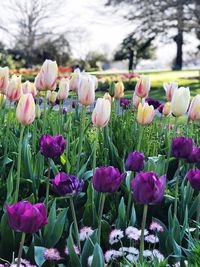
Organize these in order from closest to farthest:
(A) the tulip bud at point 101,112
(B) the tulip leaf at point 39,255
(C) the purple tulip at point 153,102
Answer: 1. (B) the tulip leaf at point 39,255
2. (A) the tulip bud at point 101,112
3. (C) the purple tulip at point 153,102

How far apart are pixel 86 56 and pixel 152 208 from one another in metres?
39.6

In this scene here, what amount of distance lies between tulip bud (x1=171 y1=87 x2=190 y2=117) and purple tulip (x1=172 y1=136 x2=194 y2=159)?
45 centimetres

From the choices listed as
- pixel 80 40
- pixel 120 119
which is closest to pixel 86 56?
pixel 80 40

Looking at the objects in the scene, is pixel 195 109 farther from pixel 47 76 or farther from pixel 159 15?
pixel 159 15

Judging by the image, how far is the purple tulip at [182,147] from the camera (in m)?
2.66

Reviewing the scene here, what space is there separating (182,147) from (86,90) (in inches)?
27.2

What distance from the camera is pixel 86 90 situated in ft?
9.94

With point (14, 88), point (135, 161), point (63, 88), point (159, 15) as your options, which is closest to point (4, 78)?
point (14, 88)

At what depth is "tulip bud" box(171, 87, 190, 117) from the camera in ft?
9.98

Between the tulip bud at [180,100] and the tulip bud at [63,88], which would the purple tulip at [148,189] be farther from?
the tulip bud at [63,88]

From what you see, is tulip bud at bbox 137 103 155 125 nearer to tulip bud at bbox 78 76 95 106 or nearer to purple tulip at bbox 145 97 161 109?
tulip bud at bbox 78 76 95 106

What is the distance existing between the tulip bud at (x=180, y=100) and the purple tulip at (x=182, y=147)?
0.45 meters

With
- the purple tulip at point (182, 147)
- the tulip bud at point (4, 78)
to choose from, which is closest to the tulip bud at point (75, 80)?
the tulip bud at point (4, 78)

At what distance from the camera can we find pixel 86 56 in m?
42.1
